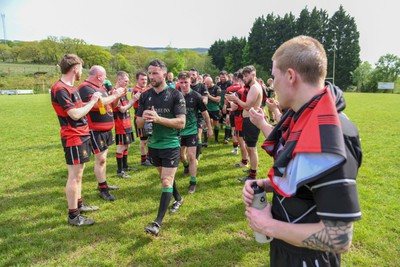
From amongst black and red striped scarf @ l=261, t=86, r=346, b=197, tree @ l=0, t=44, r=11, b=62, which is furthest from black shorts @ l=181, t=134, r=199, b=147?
tree @ l=0, t=44, r=11, b=62

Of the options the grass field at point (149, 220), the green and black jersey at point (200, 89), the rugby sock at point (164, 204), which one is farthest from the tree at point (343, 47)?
the rugby sock at point (164, 204)

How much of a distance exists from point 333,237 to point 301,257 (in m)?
0.44

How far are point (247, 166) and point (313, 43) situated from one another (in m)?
6.40

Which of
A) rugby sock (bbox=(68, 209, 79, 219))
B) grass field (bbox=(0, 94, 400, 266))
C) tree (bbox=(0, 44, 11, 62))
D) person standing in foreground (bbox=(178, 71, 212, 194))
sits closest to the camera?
grass field (bbox=(0, 94, 400, 266))

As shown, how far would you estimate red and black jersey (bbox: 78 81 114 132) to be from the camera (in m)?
5.25

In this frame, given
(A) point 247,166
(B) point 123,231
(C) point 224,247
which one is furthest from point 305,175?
(A) point 247,166

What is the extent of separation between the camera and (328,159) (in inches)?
45.3

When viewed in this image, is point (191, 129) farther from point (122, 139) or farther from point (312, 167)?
point (312, 167)

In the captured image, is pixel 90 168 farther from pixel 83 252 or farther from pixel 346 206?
pixel 346 206

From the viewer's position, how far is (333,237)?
125cm

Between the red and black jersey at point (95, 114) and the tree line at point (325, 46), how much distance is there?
55.9 metres

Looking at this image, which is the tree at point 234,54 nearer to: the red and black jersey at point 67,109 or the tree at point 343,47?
the tree at point 343,47

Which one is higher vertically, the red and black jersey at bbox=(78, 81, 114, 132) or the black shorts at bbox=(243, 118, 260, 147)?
the red and black jersey at bbox=(78, 81, 114, 132)

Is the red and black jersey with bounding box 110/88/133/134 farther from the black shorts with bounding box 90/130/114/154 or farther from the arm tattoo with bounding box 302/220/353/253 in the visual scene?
the arm tattoo with bounding box 302/220/353/253
